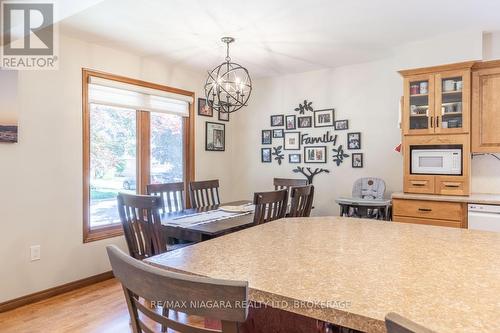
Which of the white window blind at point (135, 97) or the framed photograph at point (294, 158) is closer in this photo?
the white window blind at point (135, 97)

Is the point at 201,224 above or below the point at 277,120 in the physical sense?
below

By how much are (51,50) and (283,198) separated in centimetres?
251

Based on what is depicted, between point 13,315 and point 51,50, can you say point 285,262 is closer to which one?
point 13,315

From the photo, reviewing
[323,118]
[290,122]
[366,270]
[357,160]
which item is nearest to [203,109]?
[290,122]

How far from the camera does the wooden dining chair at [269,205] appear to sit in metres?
2.45

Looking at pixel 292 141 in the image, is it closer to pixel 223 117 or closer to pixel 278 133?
pixel 278 133

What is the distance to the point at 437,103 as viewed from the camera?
3.32m

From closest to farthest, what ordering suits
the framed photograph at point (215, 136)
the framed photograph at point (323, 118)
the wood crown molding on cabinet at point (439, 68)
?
the wood crown molding on cabinet at point (439, 68), the framed photograph at point (323, 118), the framed photograph at point (215, 136)

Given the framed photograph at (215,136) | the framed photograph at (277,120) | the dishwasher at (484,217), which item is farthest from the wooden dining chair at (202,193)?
the dishwasher at (484,217)

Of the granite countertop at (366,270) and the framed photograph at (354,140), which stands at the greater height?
the framed photograph at (354,140)

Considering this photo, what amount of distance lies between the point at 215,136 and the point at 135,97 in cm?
141

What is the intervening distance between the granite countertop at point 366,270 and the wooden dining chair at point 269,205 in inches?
33.7

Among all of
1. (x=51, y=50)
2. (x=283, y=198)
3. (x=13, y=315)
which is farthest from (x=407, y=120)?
(x=13, y=315)

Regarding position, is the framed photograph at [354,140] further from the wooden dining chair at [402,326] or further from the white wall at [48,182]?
the wooden dining chair at [402,326]
